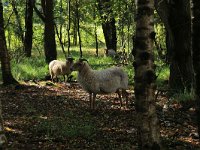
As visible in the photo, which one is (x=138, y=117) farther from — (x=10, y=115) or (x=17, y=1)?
(x=17, y=1)

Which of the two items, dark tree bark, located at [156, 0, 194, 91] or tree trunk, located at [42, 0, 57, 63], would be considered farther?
tree trunk, located at [42, 0, 57, 63]

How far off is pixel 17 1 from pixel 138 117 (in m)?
33.8

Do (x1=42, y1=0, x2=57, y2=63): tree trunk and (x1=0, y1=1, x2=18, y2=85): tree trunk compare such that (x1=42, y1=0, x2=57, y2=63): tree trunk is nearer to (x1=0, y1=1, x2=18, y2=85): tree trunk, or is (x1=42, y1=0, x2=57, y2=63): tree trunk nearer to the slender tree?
the slender tree

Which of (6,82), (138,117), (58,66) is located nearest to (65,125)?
(138,117)

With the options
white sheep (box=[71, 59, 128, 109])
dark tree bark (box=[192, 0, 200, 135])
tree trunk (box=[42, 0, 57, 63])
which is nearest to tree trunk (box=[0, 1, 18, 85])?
white sheep (box=[71, 59, 128, 109])

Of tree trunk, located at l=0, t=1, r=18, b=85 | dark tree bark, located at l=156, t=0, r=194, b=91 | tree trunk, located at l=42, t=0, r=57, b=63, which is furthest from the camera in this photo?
tree trunk, located at l=42, t=0, r=57, b=63

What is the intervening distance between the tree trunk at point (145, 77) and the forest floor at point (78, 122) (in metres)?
1.71

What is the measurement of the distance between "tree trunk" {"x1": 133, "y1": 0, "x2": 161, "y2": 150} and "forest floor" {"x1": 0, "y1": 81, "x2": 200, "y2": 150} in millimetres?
1710

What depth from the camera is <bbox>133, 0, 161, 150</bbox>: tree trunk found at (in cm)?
652

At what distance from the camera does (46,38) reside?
2288 cm

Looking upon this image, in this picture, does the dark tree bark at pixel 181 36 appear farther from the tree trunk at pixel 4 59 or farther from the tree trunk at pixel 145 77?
the tree trunk at pixel 145 77

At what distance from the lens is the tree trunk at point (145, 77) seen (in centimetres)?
652

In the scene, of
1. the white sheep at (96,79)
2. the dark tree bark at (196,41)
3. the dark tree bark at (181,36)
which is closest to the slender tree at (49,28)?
the dark tree bark at (181,36)

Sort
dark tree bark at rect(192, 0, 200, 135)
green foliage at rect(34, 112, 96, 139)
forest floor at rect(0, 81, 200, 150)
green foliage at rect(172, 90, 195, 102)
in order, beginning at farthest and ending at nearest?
A: 1. green foliage at rect(172, 90, 195, 102)
2. green foliage at rect(34, 112, 96, 139)
3. forest floor at rect(0, 81, 200, 150)
4. dark tree bark at rect(192, 0, 200, 135)
